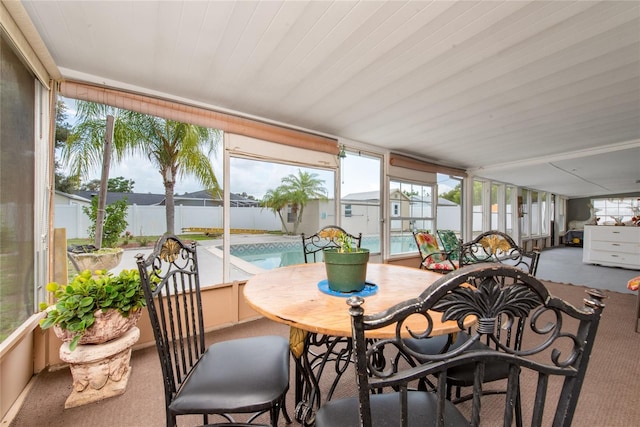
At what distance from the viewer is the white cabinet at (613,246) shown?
5551mm

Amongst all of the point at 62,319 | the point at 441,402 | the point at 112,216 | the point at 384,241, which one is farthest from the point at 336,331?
the point at 384,241

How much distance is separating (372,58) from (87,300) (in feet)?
7.83

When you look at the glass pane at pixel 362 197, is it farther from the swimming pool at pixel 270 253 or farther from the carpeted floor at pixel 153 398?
the carpeted floor at pixel 153 398

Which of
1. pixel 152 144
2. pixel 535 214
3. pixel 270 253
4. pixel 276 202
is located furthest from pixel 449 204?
pixel 535 214

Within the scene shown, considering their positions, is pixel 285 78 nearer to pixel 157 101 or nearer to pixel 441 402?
pixel 157 101

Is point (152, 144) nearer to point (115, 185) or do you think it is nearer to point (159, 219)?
point (115, 185)

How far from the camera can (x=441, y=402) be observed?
60cm

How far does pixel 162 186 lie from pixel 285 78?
1.55 meters

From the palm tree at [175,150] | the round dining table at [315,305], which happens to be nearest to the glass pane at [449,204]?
the round dining table at [315,305]

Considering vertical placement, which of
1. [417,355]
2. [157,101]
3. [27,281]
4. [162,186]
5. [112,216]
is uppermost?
[157,101]

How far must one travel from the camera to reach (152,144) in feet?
8.20

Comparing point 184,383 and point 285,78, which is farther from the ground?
point 285,78

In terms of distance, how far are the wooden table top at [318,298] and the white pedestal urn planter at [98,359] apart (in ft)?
3.28

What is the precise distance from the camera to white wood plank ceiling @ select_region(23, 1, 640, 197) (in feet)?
4.66
